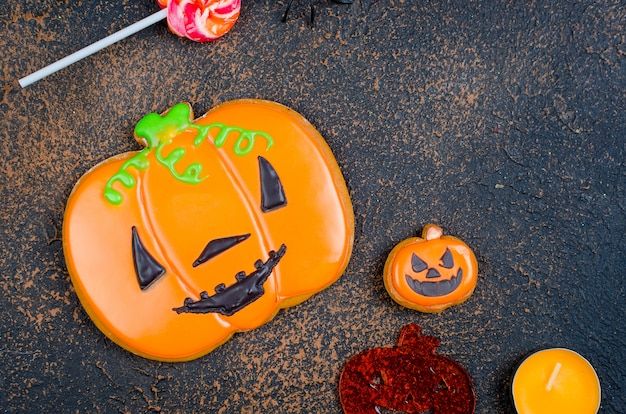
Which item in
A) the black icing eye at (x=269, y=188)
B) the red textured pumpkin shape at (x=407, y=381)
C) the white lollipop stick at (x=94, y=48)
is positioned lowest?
the red textured pumpkin shape at (x=407, y=381)

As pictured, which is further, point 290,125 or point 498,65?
point 498,65

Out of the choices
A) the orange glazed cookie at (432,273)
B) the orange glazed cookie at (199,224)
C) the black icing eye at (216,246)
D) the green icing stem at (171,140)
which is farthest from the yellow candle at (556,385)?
the green icing stem at (171,140)

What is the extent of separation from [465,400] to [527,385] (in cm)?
21

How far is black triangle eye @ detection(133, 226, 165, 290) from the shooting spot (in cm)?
170

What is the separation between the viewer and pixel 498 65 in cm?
187

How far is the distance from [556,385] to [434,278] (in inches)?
22.2

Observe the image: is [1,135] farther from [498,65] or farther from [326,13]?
[498,65]

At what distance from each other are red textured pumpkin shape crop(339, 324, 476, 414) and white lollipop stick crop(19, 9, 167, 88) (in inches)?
50.7

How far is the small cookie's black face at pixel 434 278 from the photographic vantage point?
5.88 feet

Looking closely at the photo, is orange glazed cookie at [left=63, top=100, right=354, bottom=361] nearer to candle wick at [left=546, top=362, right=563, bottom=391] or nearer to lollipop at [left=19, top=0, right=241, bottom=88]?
lollipop at [left=19, top=0, right=241, bottom=88]

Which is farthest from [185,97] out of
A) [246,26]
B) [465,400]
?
[465,400]

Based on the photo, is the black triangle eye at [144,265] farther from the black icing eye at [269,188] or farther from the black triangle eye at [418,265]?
the black triangle eye at [418,265]

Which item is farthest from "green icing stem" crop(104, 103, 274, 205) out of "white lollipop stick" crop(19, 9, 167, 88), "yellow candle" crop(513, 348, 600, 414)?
"yellow candle" crop(513, 348, 600, 414)

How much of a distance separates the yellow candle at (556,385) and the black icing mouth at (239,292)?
0.93 meters
